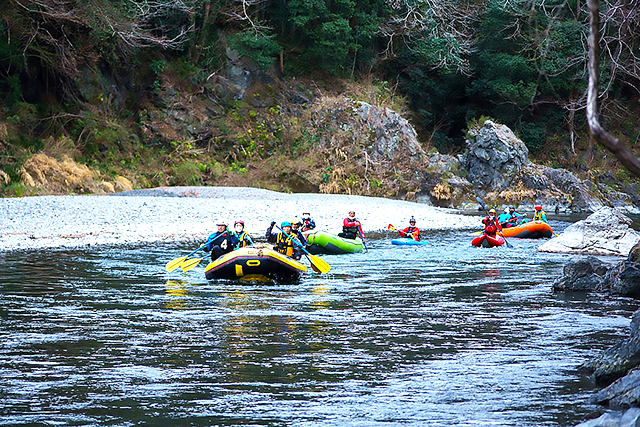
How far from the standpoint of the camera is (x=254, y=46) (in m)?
37.4

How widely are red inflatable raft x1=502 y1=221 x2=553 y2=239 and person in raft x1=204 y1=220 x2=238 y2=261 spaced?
11.7m

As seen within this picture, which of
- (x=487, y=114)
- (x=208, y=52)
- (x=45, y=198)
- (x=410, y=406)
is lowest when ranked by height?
(x=410, y=406)

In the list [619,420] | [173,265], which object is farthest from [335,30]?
[619,420]

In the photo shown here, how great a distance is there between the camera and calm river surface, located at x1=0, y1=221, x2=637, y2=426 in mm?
5789

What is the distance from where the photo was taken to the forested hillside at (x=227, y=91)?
28578 millimetres

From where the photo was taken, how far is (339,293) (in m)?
12.0

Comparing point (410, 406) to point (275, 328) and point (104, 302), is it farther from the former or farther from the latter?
point (104, 302)

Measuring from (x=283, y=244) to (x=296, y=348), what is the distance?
19.9 ft

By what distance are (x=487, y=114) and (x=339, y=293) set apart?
34.4 meters

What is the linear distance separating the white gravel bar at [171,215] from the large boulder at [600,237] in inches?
290

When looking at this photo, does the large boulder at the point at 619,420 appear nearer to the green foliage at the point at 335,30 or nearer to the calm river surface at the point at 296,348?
the calm river surface at the point at 296,348

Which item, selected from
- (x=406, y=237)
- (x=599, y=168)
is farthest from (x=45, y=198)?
(x=599, y=168)

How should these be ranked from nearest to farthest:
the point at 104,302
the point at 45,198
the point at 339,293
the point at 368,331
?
the point at 368,331, the point at 104,302, the point at 339,293, the point at 45,198

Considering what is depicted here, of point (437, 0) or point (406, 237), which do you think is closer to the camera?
point (437, 0)
